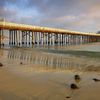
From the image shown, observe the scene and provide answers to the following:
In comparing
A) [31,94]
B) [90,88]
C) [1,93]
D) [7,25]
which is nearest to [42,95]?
A: [31,94]

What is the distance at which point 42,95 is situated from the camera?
484 cm

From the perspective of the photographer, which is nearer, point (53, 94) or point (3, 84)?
point (53, 94)

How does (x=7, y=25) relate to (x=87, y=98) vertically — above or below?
above

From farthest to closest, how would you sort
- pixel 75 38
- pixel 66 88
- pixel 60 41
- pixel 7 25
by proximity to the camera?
pixel 75 38 < pixel 60 41 < pixel 7 25 < pixel 66 88

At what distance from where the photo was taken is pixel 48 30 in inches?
1975

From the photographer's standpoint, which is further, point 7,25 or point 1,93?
point 7,25

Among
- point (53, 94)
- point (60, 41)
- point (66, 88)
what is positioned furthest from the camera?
point (60, 41)

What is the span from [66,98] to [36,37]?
4820 cm

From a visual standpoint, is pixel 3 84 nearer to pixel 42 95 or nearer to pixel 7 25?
pixel 42 95

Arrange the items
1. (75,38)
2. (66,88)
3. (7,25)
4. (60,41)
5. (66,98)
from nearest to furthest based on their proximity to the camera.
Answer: (66,98) → (66,88) → (7,25) → (60,41) → (75,38)

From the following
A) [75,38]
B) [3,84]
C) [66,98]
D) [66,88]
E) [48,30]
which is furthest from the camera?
[75,38]

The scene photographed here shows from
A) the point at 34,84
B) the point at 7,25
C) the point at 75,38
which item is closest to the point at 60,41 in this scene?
the point at 75,38

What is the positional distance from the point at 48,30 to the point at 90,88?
1774 inches

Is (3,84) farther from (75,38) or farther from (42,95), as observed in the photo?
(75,38)
